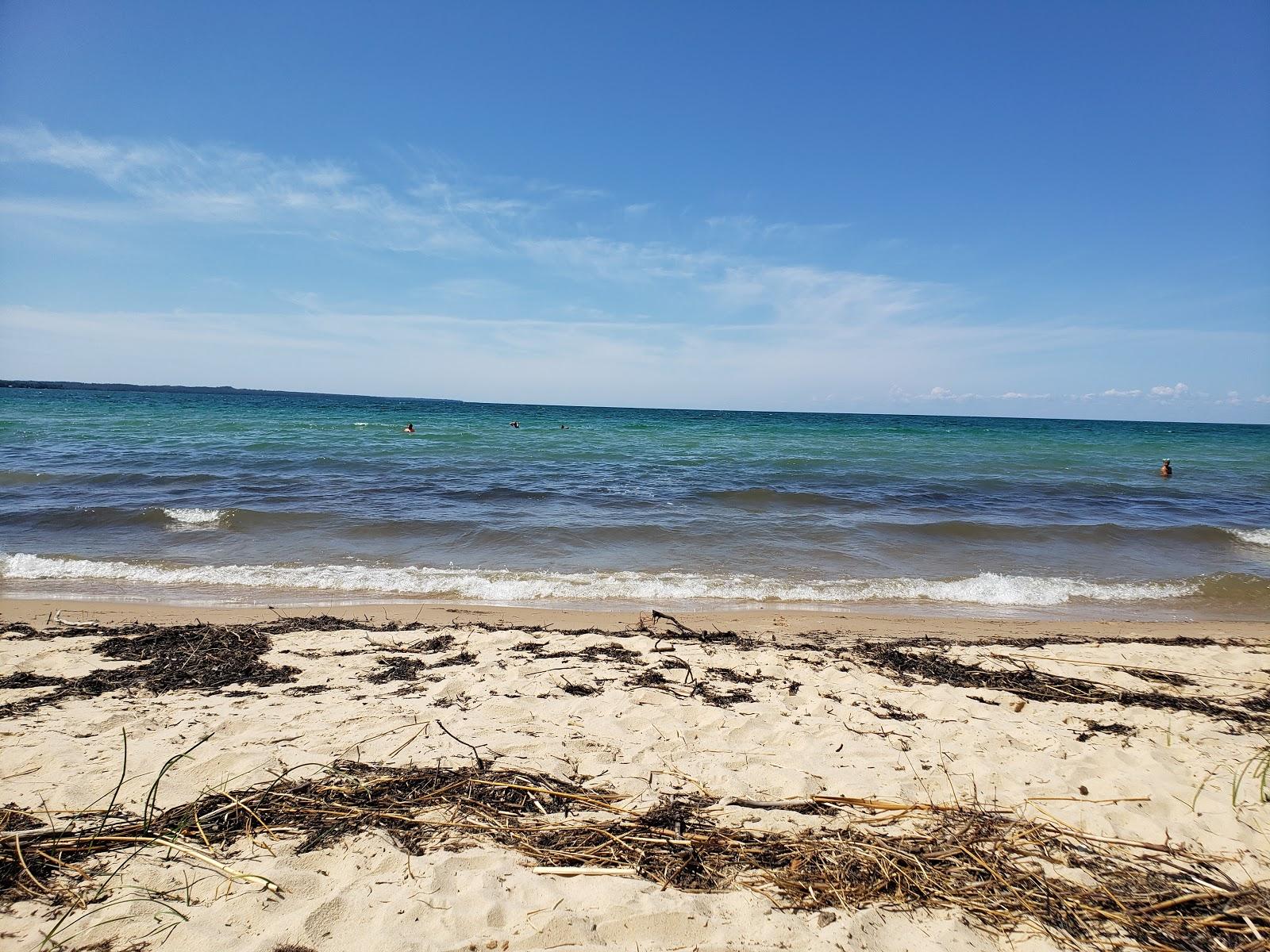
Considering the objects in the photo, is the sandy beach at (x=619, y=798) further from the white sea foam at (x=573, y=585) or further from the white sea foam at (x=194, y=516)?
the white sea foam at (x=194, y=516)

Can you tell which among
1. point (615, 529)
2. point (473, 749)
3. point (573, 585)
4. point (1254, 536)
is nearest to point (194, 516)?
point (615, 529)

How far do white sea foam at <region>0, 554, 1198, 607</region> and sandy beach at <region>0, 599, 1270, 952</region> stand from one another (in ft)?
7.37

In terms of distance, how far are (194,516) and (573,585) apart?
24.8 feet

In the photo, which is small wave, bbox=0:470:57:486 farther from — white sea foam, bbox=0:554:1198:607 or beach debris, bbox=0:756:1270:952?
beach debris, bbox=0:756:1270:952

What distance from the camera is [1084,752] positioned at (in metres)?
→ 3.44

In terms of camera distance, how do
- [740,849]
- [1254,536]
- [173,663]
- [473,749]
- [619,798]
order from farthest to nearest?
1. [1254,536]
2. [173,663]
3. [473,749]
4. [619,798]
5. [740,849]

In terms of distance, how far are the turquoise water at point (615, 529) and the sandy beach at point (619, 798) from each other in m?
2.55

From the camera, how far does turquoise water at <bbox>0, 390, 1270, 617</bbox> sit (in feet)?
24.6

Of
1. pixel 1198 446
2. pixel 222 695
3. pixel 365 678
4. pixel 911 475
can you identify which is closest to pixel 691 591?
pixel 365 678

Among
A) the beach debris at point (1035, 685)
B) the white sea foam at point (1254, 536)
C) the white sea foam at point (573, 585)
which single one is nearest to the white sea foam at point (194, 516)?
the white sea foam at point (573, 585)

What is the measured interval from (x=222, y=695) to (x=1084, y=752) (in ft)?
17.8

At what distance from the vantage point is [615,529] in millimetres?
10297

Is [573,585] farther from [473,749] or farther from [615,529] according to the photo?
[473,749]

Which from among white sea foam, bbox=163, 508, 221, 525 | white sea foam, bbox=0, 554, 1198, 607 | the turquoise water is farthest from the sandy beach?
white sea foam, bbox=163, 508, 221, 525
